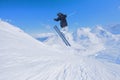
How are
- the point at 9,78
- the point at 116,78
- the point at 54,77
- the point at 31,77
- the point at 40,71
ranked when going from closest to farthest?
the point at 9,78 → the point at 31,77 → the point at 54,77 → the point at 40,71 → the point at 116,78

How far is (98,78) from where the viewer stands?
14789mm

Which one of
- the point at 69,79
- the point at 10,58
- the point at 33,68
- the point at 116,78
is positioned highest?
the point at 10,58

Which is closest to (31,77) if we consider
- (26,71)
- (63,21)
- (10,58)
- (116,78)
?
(26,71)

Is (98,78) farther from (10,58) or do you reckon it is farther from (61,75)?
(10,58)

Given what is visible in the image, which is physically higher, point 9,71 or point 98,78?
point 9,71

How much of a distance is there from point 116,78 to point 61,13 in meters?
11.8

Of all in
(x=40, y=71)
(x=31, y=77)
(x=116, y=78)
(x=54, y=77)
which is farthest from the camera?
(x=116, y=78)

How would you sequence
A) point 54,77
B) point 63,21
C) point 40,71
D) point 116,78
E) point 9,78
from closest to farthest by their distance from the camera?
point 9,78, point 54,77, point 40,71, point 116,78, point 63,21

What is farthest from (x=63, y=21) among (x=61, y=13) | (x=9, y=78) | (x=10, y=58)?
(x=9, y=78)

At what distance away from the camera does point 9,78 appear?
11.9m

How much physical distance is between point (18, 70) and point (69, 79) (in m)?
3.63

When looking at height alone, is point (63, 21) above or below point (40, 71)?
above

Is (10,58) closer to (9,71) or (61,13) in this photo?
(9,71)

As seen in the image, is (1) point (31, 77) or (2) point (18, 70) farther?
(2) point (18, 70)
